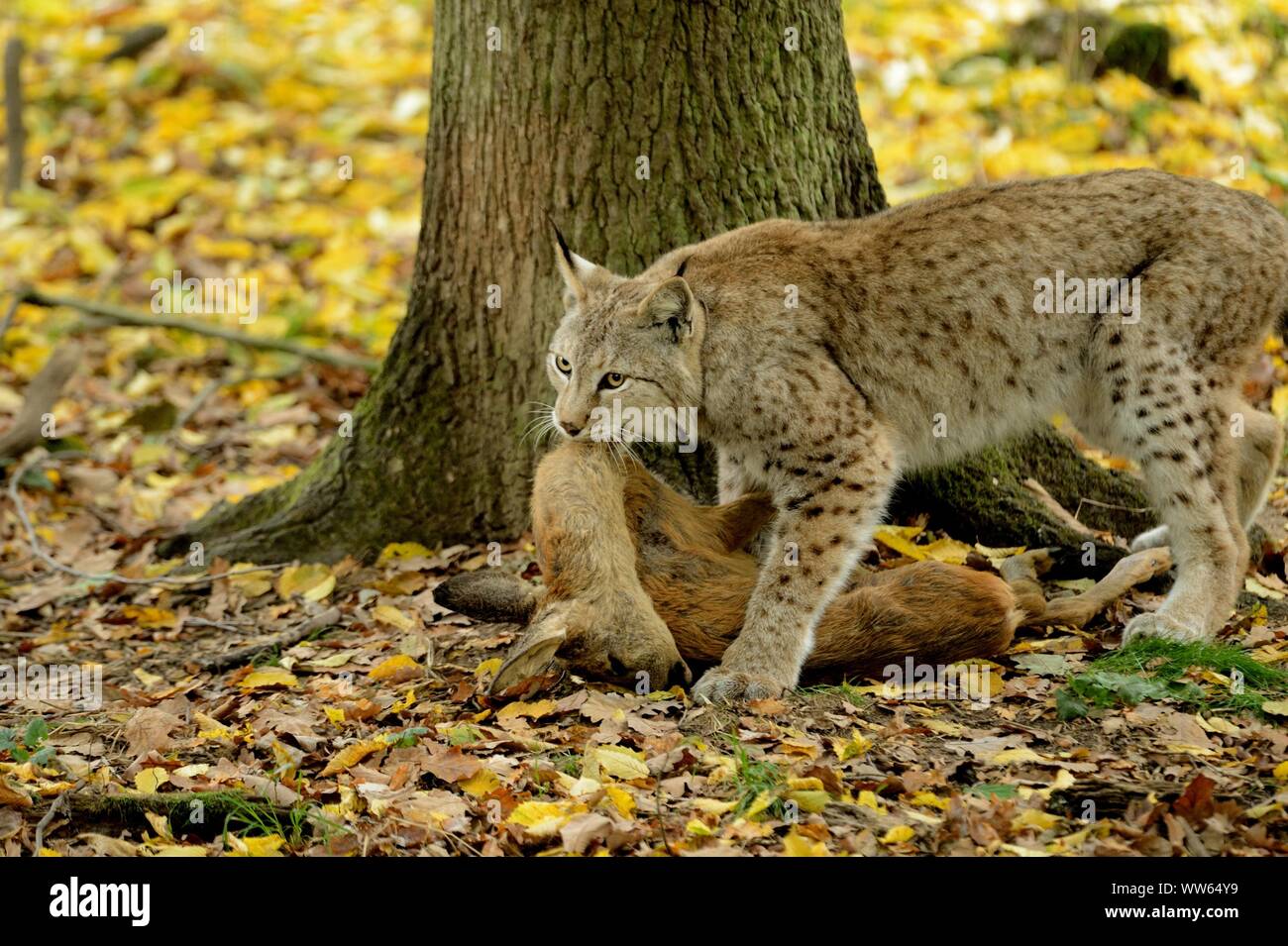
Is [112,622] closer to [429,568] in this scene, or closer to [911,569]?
[429,568]

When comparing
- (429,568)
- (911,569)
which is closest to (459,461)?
(429,568)

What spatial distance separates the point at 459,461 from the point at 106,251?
5393 millimetres

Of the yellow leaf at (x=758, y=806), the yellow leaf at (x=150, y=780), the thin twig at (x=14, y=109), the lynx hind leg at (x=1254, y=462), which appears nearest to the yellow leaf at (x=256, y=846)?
the yellow leaf at (x=150, y=780)

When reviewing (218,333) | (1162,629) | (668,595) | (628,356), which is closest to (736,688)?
(668,595)

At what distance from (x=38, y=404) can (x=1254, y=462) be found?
19.5ft

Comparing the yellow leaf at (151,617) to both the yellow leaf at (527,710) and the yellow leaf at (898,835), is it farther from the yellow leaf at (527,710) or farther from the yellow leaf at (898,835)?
the yellow leaf at (898,835)

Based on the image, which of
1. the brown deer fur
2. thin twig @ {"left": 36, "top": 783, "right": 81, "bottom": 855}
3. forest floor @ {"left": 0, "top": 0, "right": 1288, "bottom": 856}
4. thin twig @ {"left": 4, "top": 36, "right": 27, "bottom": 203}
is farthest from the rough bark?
thin twig @ {"left": 4, "top": 36, "right": 27, "bottom": 203}

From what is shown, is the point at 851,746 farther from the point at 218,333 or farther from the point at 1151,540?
the point at 218,333

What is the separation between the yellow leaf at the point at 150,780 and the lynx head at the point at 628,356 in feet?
5.79

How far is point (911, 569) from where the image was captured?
4602 mm

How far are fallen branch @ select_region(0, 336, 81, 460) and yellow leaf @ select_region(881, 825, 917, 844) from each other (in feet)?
17.8

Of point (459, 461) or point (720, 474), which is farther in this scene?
point (459, 461)

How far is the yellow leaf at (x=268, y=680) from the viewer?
4.89 meters
